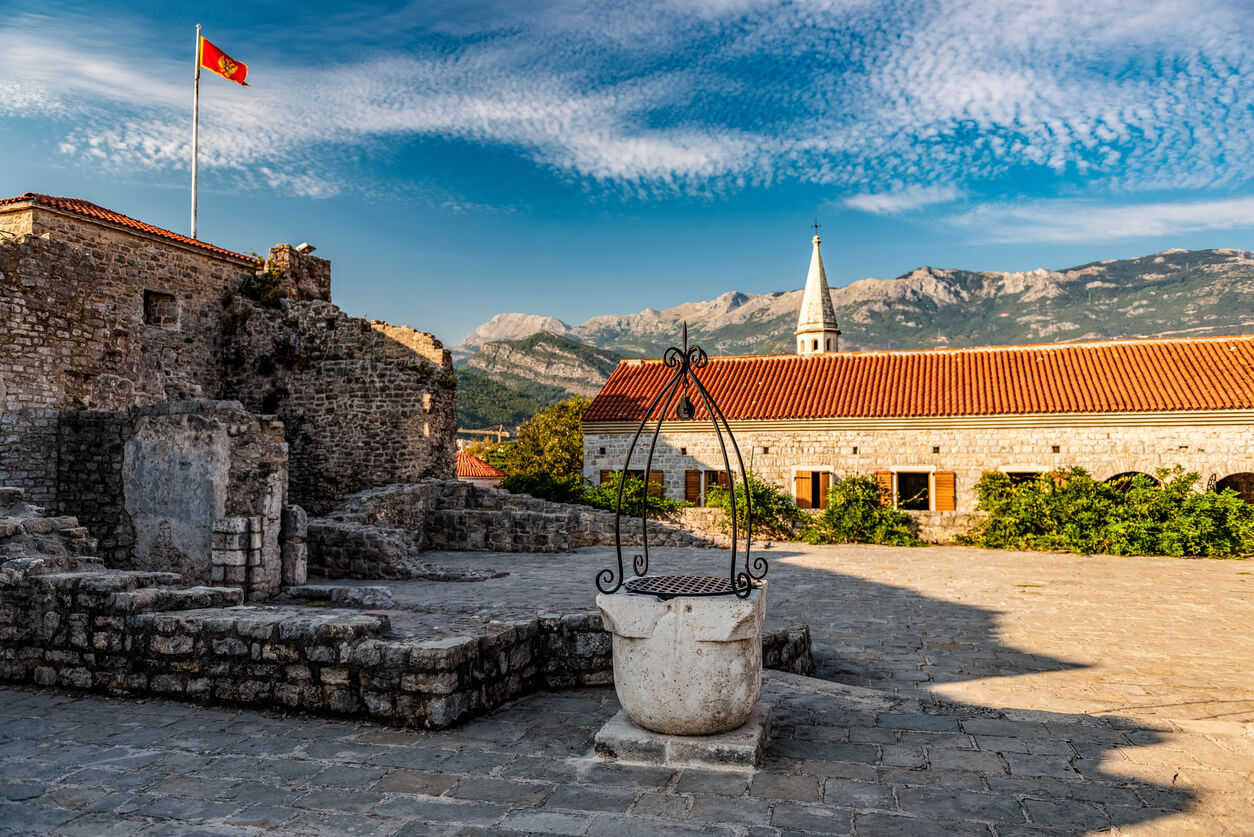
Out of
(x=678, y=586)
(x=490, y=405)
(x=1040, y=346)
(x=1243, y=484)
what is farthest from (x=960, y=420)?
(x=490, y=405)

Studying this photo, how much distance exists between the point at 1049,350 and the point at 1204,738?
2382cm

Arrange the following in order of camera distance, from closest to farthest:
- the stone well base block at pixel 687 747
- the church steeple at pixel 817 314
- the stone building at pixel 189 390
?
the stone well base block at pixel 687 747 < the stone building at pixel 189 390 < the church steeple at pixel 817 314

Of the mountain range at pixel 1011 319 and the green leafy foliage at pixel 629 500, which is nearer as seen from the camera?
the green leafy foliage at pixel 629 500

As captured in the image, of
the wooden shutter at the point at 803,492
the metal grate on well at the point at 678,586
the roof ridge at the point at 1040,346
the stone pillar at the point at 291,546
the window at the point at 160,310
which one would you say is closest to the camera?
the metal grate on well at the point at 678,586

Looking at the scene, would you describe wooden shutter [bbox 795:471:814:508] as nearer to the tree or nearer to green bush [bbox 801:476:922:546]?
green bush [bbox 801:476:922:546]

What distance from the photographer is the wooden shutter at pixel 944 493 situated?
2294cm

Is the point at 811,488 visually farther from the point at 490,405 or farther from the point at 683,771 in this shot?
the point at 490,405

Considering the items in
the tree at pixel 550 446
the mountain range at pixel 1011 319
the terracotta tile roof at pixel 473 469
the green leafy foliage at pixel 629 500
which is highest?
the mountain range at pixel 1011 319

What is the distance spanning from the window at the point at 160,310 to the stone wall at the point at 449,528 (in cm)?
685

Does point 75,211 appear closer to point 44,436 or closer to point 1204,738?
point 44,436

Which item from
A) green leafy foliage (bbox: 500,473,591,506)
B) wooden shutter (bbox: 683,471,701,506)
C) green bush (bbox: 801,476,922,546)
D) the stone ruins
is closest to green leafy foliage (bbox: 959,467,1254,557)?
green bush (bbox: 801,476,922,546)

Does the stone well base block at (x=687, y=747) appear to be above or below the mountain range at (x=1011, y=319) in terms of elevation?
below

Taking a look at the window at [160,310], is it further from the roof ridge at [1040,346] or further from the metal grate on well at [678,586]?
the metal grate on well at [678,586]

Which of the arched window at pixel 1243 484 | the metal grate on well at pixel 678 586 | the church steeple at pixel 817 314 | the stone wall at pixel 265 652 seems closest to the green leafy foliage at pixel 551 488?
the stone wall at pixel 265 652
